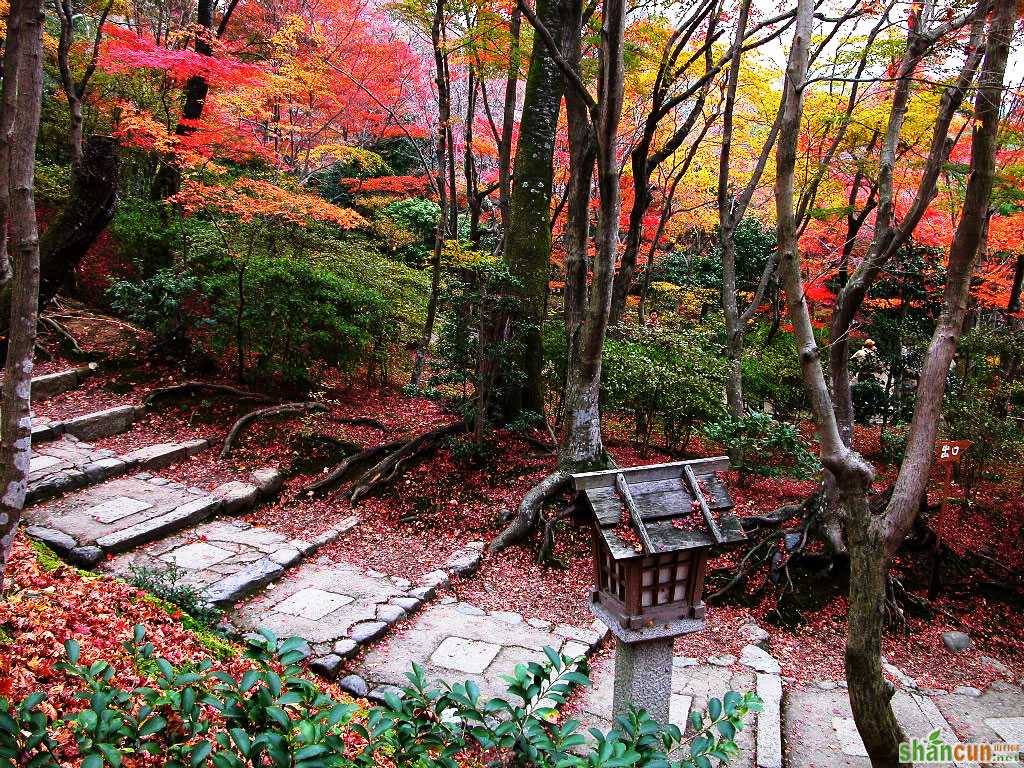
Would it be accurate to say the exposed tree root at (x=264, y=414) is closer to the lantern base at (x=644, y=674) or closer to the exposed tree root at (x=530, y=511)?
the exposed tree root at (x=530, y=511)

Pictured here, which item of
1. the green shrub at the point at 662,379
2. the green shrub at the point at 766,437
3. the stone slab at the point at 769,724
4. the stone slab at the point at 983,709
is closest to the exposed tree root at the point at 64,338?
the green shrub at the point at 662,379

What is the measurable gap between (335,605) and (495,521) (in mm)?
2313

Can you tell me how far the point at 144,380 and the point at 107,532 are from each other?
12.6 ft

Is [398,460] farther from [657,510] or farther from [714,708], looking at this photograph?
[714,708]

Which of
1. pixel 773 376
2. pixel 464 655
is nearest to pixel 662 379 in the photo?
pixel 773 376

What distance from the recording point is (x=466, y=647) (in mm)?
5387

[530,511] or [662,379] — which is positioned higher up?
[662,379]

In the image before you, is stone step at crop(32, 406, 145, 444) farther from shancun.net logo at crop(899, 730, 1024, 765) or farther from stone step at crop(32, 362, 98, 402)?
shancun.net logo at crop(899, 730, 1024, 765)

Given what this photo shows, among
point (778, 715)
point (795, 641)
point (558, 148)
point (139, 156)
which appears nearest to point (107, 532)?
point (778, 715)

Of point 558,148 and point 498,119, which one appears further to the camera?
point 498,119

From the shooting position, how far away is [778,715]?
4.93m

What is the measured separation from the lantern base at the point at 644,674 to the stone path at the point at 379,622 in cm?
87

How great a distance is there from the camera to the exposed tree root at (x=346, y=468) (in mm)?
7902

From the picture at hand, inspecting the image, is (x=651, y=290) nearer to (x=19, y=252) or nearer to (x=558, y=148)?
(x=558, y=148)
